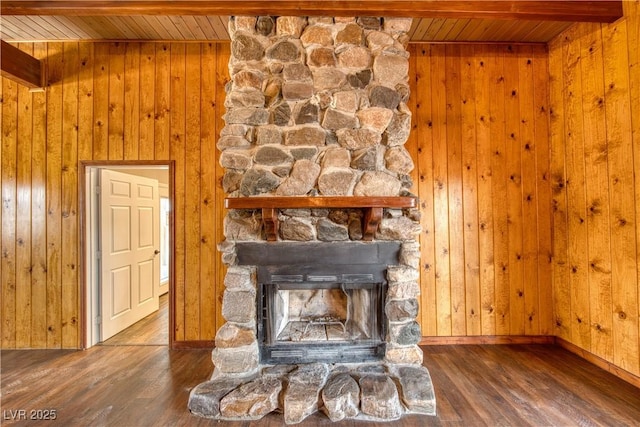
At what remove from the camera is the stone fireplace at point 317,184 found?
2094 mm

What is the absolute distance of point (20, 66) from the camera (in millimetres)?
2703

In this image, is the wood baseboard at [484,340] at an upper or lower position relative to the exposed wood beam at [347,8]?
lower

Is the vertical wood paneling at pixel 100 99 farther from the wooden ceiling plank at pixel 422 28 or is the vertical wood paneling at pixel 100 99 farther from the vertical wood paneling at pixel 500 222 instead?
the vertical wood paneling at pixel 500 222

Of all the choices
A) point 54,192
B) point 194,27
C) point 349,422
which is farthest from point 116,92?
point 349,422

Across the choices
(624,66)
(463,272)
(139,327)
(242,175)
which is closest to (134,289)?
(139,327)

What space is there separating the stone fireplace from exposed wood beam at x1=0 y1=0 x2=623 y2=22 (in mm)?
70

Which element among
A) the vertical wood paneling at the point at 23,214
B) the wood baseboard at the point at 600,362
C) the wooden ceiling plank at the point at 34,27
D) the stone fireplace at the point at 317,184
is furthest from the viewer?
the vertical wood paneling at the point at 23,214

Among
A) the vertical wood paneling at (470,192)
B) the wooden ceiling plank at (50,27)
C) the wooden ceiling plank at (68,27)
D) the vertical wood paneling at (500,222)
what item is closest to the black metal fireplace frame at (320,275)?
the vertical wood paneling at (470,192)

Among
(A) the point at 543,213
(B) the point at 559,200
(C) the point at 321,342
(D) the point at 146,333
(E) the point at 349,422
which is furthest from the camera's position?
(D) the point at 146,333

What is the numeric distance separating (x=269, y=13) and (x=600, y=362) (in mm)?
3822

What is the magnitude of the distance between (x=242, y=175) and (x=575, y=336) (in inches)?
129

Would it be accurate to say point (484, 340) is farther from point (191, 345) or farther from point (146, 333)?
point (146, 333)

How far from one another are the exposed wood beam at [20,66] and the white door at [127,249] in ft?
3.29

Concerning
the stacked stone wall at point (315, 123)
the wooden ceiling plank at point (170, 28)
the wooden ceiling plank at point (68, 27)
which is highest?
the wooden ceiling plank at point (68, 27)
